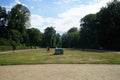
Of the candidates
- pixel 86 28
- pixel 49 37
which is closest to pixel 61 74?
pixel 86 28

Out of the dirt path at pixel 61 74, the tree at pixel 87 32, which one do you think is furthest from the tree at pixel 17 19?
the dirt path at pixel 61 74

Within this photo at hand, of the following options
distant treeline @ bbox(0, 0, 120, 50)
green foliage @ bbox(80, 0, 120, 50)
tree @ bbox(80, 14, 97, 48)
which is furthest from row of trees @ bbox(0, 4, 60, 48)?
green foliage @ bbox(80, 0, 120, 50)

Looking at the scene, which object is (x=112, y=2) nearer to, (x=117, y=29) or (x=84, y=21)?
(x=117, y=29)

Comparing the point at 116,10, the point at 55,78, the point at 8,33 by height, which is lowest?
the point at 55,78

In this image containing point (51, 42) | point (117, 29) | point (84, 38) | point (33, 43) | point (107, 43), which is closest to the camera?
point (117, 29)

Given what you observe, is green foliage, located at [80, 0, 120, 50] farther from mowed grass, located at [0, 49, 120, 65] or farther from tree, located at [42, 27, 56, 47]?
tree, located at [42, 27, 56, 47]

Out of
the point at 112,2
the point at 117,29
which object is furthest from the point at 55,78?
the point at 112,2

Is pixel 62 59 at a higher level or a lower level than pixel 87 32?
lower

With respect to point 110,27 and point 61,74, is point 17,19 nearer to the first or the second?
point 110,27

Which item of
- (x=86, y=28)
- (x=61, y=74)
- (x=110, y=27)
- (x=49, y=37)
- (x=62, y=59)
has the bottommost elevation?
(x=61, y=74)

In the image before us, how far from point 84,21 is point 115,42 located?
40.5 m

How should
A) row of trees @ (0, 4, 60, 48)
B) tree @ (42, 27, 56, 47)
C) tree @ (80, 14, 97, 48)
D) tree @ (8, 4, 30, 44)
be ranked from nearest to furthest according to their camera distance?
row of trees @ (0, 4, 60, 48), tree @ (8, 4, 30, 44), tree @ (80, 14, 97, 48), tree @ (42, 27, 56, 47)

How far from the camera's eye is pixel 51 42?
462 ft

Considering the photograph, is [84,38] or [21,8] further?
[84,38]
